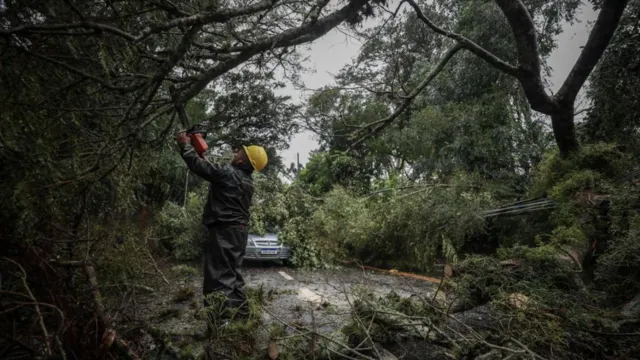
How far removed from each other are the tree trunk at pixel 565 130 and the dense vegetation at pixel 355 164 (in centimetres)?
3

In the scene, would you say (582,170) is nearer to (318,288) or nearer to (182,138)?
(318,288)

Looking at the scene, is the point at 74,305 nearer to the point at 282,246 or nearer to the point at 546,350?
the point at 546,350

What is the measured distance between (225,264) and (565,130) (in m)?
5.95

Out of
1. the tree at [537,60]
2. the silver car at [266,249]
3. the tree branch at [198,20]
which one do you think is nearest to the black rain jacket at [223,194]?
the tree branch at [198,20]

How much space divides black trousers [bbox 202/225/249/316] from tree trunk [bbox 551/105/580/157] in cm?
554

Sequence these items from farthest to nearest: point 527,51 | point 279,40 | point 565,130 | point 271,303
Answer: point 565,130 < point 527,51 < point 271,303 < point 279,40

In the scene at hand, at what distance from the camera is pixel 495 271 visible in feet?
11.5

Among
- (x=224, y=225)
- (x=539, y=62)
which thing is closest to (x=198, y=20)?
(x=224, y=225)

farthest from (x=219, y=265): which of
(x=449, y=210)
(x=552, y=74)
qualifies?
(x=552, y=74)

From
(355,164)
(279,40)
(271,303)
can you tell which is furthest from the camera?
(355,164)

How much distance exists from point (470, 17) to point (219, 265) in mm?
10642

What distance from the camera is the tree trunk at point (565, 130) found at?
5879 mm

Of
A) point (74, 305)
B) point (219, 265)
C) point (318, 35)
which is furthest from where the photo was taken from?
point (219, 265)

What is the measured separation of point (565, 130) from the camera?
602 centimetres
